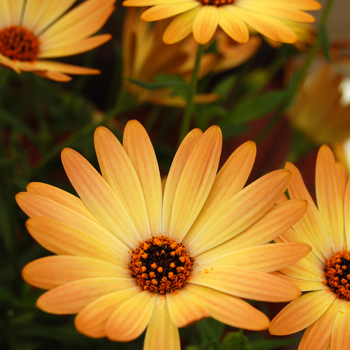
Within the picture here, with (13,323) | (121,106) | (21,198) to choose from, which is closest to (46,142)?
(121,106)

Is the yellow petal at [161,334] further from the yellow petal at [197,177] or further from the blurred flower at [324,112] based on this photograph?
the blurred flower at [324,112]

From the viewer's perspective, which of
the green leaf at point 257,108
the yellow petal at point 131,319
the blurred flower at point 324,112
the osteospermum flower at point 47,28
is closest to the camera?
the yellow petal at point 131,319

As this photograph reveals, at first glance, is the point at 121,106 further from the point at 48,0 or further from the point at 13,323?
the point at 13,323

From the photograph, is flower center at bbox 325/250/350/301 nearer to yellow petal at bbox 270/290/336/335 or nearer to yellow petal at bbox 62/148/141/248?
yellow petal at bbox 270/290/336/335

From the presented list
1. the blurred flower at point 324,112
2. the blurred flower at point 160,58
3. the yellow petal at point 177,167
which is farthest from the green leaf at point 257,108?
the yellow petal at point 177,167

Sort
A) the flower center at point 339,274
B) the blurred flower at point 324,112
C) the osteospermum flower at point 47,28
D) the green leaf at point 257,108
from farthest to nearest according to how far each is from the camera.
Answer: the blurred flower at point 324,112 < the green leaf at point 257,108 < the osteospermum flower at point 47,28 < the flower center at point 339,274

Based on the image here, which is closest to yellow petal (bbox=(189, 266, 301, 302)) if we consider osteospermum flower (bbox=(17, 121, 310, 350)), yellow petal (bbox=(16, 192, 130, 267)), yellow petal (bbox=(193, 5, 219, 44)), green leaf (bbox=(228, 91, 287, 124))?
osteospermum flower (bbox=(17, 121, 310, 350))

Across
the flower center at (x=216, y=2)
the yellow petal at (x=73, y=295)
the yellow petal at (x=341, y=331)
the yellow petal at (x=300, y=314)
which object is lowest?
the yellow petal at (x=341, y=331)
